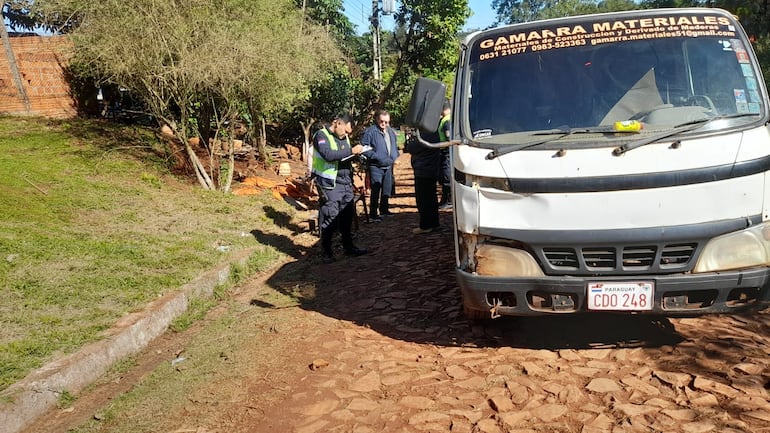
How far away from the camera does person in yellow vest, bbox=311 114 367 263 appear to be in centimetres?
688

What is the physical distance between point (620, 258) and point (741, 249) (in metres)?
0.65

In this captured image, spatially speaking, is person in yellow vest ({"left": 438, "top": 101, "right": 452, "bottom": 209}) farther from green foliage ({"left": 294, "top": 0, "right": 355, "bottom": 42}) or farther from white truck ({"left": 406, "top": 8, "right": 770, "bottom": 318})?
green foliage ({"left": 294, "top": 0, "right": 355, "bottom": 42})

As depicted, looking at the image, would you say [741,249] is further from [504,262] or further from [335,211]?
[335,211]

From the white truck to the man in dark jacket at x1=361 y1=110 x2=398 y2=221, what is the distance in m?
4.70

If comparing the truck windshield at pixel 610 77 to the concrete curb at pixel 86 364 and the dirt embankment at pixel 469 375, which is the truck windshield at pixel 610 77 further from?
the concrete curb at pixel 86 364

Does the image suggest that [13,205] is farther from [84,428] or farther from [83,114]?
[83,114]

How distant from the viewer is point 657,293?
3.36m

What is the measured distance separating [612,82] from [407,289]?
2.71 metres

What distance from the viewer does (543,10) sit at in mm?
64562

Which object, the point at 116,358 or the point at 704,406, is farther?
the point at 116,358

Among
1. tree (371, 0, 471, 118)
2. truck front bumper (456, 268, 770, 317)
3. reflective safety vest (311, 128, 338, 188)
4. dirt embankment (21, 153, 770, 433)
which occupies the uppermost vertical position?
tree (371, 0, 471, 118)

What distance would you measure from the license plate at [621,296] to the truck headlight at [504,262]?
33 cm

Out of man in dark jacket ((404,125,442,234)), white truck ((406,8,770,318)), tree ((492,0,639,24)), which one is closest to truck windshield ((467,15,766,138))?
white truck ((406,8,770,318))

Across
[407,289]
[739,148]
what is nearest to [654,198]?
[739,148]
